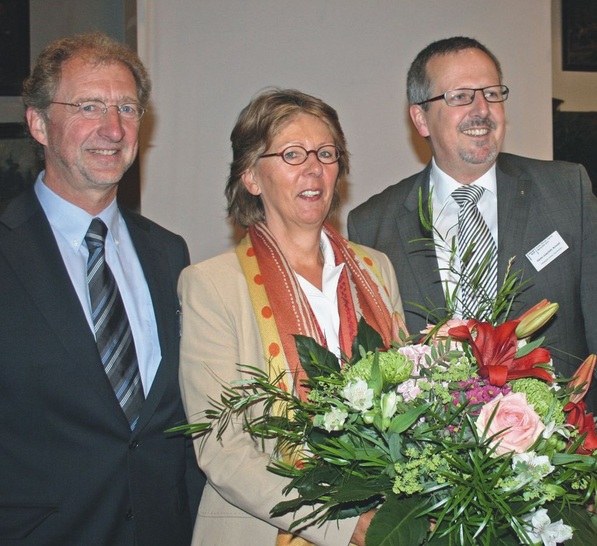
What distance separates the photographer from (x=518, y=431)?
1.41 m

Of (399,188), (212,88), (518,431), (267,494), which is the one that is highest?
(212,88)

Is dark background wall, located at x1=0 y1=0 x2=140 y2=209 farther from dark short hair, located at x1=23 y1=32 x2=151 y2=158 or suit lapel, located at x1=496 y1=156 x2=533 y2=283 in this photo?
suit lapel, located at x1=496 y1=156 x2=533 y2=283

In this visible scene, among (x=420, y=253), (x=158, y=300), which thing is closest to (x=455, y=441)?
(x=158, y=300)

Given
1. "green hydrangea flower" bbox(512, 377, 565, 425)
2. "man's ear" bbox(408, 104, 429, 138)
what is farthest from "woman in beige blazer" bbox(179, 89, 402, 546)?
"man's ear" bbox(408, 104, 429, 138)

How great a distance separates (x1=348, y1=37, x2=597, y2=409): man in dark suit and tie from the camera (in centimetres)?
271

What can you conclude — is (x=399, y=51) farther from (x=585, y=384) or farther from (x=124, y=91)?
(x=585, y=384)

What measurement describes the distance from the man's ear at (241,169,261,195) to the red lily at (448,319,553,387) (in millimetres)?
1052

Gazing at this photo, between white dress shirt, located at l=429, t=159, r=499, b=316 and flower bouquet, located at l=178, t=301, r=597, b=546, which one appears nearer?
flower bouquet, located at l=178, t=301, r=597, b=546

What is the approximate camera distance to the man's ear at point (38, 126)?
2.44 meters

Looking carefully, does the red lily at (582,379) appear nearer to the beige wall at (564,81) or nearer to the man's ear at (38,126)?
the man's ear at (38,126)

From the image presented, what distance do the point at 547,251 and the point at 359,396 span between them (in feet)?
4.99

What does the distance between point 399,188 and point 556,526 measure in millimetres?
1835

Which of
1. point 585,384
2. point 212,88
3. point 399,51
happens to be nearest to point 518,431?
point 585,384

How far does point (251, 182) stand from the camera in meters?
2.46
